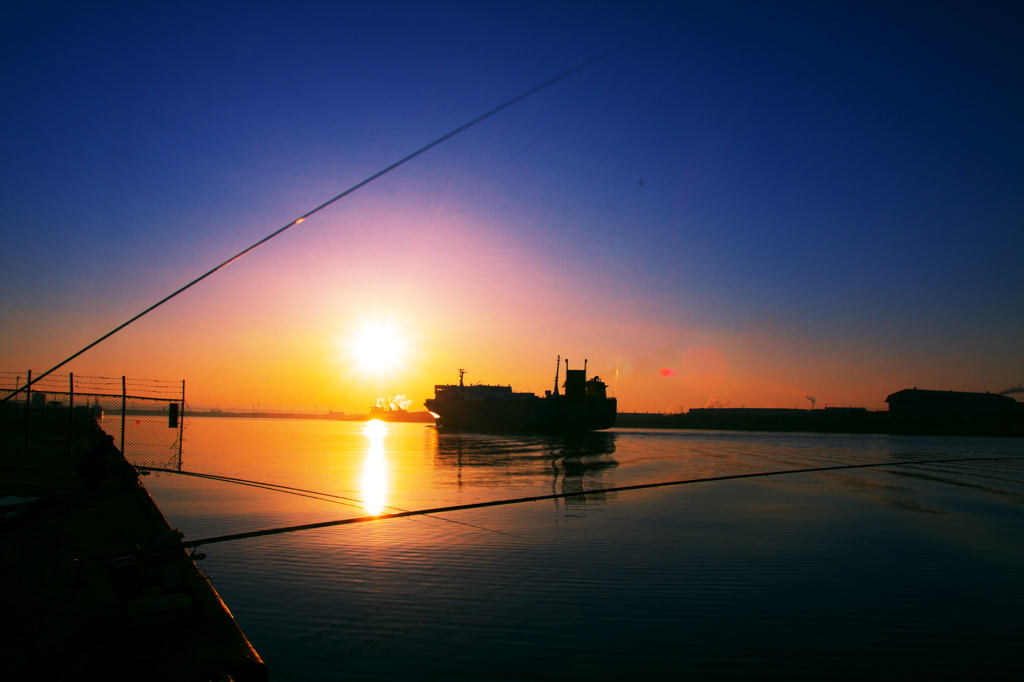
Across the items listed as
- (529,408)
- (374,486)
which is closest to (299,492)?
(374,486)

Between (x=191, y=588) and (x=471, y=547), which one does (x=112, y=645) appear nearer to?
(x=191, y=588)

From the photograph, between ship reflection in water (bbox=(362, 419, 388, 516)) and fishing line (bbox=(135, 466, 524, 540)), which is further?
ship reflection in water (bbox=(362, 419, 388, 516))

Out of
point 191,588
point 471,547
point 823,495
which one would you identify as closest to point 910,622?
point 471,547

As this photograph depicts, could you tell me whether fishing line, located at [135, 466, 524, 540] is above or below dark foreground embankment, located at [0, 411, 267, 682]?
below

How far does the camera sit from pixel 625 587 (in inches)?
269

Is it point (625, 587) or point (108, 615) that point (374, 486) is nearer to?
point (625, 587)

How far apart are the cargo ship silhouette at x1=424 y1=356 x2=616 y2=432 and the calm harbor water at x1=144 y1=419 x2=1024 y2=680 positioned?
5272 cm

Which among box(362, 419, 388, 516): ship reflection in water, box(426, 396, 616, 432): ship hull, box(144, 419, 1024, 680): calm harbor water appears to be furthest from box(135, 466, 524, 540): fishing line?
box(426, 396, 616, 432): ship hull

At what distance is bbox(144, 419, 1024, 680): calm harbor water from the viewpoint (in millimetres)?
4773

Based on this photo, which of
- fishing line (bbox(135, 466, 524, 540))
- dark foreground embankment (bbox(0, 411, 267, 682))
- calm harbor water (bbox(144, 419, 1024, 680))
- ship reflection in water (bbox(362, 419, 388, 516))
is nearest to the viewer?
dark foreground embankment (bbox(0, 411, 267, 682))

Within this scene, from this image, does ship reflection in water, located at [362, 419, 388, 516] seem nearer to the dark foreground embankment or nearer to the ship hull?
the dark foreground embankment

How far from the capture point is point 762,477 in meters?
20.9

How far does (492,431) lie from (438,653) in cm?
7416

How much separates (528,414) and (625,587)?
63.7 meters
